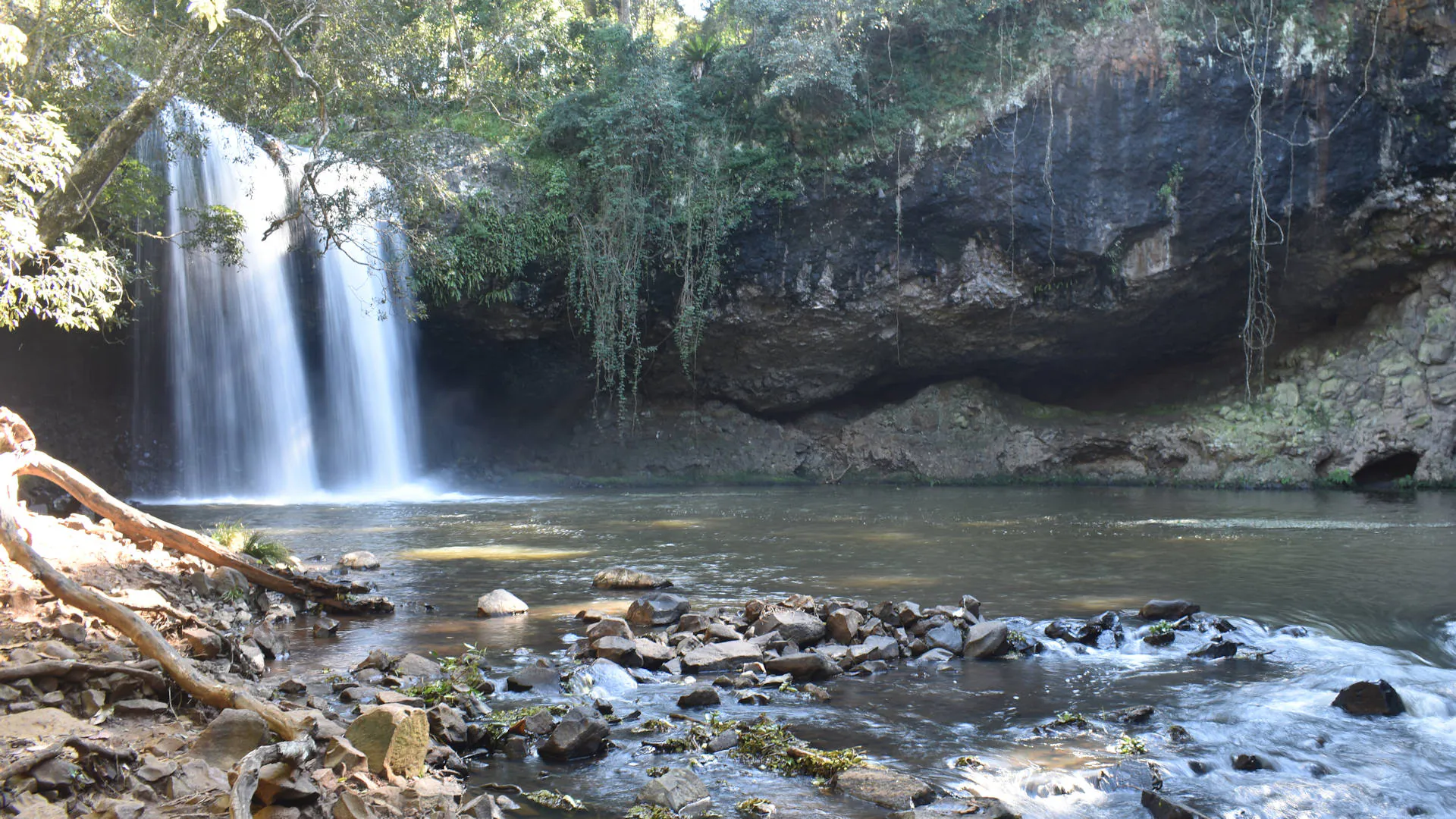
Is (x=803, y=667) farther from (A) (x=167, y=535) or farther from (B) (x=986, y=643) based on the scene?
(A) (x=167, y=535)

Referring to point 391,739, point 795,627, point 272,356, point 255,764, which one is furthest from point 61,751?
point 272,356

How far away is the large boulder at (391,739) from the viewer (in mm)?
3184

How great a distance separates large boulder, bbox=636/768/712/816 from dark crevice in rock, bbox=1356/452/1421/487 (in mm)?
17349

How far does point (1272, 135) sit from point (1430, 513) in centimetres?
723

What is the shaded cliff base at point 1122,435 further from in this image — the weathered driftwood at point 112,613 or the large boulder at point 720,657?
the weathered driftwood at point 112,613

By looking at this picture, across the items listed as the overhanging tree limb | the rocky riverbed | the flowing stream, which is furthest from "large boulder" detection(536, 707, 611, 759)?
the overhanging tree limb

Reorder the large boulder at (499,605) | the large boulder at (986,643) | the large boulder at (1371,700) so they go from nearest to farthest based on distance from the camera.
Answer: the large boulder at (1371,700), the large boulder at (986,643), the large boulder at (499,605)

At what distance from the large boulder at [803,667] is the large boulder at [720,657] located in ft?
0.60

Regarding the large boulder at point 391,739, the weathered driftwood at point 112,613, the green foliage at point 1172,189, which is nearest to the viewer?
the large boulder at point 391,739

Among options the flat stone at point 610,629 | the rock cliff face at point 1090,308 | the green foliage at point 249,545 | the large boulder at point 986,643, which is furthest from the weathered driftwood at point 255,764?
the rock cliff face at point 1090,308

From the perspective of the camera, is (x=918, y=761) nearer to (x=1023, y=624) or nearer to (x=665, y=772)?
(x=665, y=772)

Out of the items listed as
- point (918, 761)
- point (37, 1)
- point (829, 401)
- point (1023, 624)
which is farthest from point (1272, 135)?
point (37, 1)

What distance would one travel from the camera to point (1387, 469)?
1686 centimetres

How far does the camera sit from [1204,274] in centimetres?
1753
